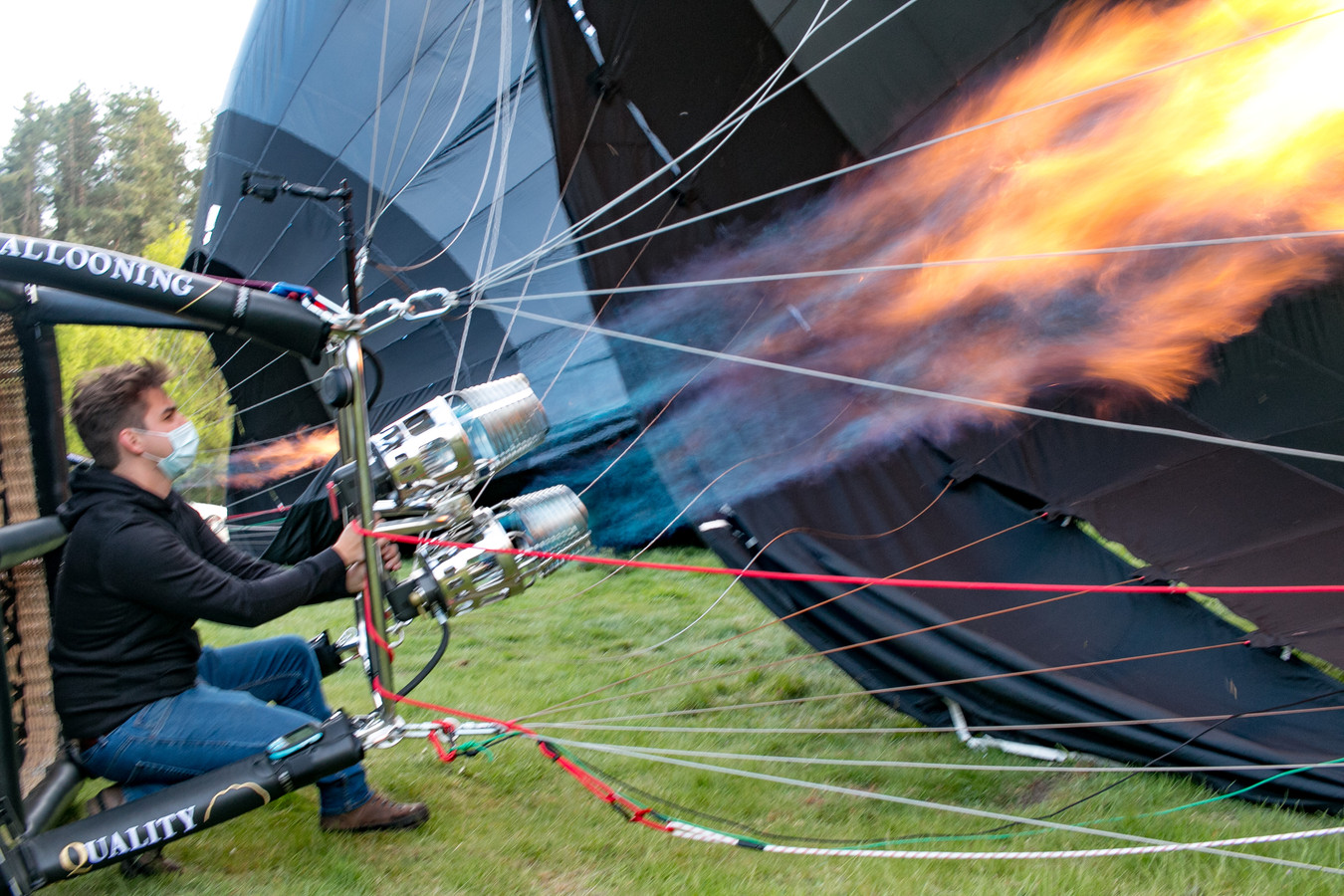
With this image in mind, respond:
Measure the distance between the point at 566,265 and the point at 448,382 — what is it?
1566 mm

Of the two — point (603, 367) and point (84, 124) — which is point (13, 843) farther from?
point (84, 124)

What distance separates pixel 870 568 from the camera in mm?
2715

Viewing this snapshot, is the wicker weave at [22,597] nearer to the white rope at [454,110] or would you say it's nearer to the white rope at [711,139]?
the white rope at [711,139]

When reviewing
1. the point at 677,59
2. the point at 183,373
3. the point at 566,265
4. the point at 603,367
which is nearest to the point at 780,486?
the point at 603,367

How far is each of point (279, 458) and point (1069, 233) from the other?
14.4ft

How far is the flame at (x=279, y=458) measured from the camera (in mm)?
5581

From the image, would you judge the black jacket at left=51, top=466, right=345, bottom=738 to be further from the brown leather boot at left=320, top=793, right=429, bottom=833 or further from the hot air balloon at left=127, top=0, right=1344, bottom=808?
the hot air balloon at left=127, top=0, right=1344, bottom=808

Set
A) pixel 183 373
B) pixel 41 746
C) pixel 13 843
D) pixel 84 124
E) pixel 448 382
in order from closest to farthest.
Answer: pixel 13 843 < pixel 41 746 < pixel 448 382 < pixel 183 373 < pixel 84 124

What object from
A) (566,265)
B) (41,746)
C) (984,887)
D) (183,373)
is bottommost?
(984,887)

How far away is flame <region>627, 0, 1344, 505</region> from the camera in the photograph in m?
2.64

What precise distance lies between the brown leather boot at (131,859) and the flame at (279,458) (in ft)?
11.5

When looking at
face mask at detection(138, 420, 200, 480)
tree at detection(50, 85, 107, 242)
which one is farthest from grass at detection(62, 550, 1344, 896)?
tree at detection(50, 85, 107, 242)

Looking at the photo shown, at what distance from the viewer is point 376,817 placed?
86.5 inches

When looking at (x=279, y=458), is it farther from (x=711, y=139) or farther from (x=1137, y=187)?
(x=1137, y=187)
